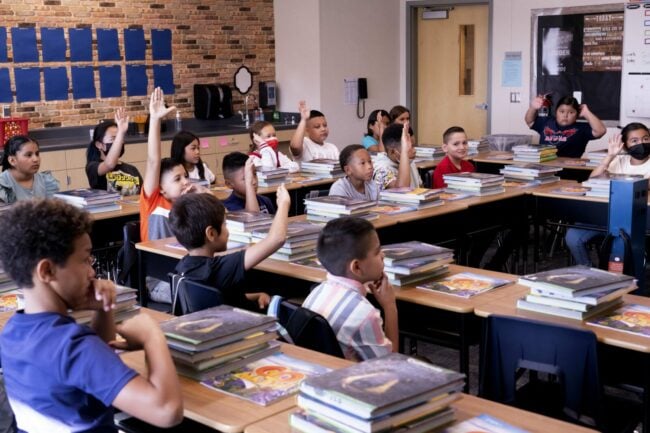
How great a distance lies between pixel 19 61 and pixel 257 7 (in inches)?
123

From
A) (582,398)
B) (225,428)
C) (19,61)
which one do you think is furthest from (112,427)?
(19,61)

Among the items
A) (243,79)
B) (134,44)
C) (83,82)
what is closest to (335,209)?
(83,82)

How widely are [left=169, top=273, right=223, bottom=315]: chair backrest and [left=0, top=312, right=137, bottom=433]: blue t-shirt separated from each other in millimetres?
1193

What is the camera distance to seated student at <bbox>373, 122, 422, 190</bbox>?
20.2ft

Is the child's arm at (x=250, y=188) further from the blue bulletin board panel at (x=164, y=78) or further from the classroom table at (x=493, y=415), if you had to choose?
the blue bulletin board panel at (x=164, y=78)

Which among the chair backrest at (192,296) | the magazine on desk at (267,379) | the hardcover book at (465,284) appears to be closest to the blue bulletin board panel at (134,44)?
the chair backrest at (192,296)

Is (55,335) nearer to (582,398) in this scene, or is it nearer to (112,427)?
(112,427)

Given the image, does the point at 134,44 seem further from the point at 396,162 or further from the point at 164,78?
the point at 396,162

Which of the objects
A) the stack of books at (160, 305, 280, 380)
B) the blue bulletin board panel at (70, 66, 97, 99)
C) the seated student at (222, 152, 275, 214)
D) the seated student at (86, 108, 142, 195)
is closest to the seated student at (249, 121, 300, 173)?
the seated student at (86, 108, 142, 195)

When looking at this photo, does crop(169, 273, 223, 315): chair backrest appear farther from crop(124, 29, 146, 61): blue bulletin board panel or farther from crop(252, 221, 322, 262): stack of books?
crop(124, 29, 146, 61): blue bulletin board panel

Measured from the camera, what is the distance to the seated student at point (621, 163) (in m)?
6.27

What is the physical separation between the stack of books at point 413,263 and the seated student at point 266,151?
342cm

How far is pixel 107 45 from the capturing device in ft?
30.3

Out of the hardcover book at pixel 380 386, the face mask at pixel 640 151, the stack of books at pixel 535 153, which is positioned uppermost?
the face mask at pixel 640 151
